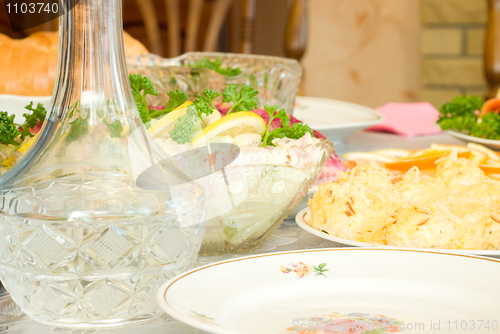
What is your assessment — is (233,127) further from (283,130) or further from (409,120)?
(409,120)

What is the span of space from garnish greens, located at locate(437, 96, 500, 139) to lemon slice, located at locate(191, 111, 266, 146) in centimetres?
72

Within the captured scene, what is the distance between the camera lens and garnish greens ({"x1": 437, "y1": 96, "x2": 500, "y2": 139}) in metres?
1.13

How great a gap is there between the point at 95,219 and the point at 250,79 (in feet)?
2.07

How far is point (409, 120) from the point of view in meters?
1.46

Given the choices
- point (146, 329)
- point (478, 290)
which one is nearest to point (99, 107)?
point (146, 329)

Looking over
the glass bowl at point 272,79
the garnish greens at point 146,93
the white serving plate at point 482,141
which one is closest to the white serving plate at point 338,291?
the garnish greens at point 146,93

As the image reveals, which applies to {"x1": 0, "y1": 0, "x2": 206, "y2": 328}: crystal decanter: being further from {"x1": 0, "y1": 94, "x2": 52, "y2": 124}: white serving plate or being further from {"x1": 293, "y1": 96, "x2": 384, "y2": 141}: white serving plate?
{"x1": 293, "y1": 96, "x2": 384, "y2": 141}: white serving plate

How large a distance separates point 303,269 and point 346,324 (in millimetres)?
74

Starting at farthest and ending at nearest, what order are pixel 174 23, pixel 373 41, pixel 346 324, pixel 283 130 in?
pixel 373 41, pixel 174 23, pixel 283 130, pixel 346 324

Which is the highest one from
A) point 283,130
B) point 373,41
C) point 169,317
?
point 373,41

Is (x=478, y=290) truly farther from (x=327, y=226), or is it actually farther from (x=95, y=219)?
(x=95, y=219)

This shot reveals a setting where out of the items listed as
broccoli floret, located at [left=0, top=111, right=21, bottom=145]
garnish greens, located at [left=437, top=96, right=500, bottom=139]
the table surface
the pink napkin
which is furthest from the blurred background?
broccoli floret, located at [left=0, top=111, right=21, bottom=145]

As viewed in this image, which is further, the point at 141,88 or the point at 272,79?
the point at 272,79

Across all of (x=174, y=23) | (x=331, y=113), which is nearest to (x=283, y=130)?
(x=331, y=113)
